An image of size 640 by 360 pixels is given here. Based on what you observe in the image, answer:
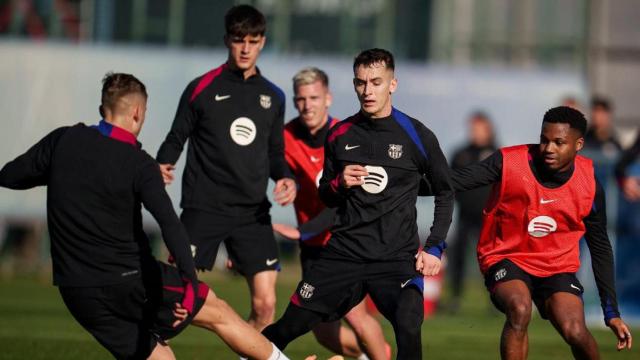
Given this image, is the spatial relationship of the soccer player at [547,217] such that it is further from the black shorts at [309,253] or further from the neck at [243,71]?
the neck at [243,71]

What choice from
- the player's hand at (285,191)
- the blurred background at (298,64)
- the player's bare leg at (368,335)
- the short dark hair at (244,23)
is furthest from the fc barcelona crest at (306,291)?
the blurred background at (298,64)

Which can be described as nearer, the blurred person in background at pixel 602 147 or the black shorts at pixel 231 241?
the black shorts at pixel 231 241

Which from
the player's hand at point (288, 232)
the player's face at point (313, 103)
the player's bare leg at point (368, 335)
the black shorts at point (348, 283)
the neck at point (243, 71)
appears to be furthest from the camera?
the player's face at point (313, 103)

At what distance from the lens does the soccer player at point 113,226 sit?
287 inches

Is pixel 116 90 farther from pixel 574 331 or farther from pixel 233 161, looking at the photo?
pixel 574 331

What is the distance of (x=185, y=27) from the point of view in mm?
21484

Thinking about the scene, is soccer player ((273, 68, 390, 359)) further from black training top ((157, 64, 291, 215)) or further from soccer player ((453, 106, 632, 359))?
soccer player ((453, 106, 632, 359))

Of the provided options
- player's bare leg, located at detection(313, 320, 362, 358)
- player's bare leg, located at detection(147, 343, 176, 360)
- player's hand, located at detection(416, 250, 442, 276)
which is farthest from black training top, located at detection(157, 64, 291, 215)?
player's bare leg, located at detection(147, 343, 176, 360)

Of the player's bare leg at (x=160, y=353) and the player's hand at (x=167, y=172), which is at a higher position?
the player's hand at (x=167, y=172)

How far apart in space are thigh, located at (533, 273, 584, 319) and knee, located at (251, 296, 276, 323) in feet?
6.58

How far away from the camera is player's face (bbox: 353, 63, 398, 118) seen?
8.19m

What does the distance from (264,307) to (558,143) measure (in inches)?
99.7

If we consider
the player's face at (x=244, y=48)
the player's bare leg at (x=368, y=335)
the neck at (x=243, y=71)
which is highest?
the player's face at (x=244, y=48)

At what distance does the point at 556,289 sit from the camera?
8.51m
